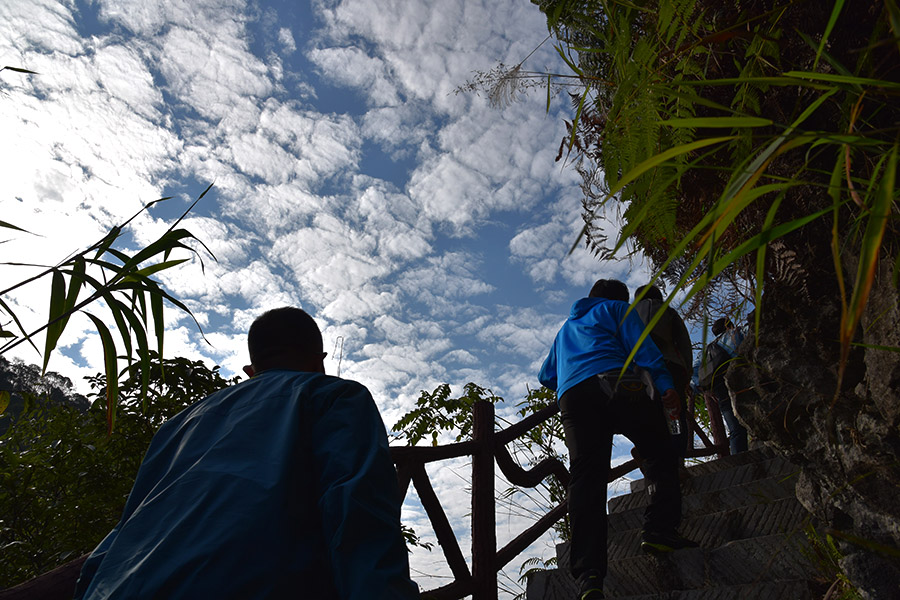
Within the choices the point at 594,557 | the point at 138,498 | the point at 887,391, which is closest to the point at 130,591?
the point at 138,498

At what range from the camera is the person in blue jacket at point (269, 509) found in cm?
106

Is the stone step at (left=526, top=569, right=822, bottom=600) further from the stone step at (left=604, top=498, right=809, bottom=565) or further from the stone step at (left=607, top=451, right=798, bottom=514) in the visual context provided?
the stone step at (left=607, top=451, right=798, bottom=514)

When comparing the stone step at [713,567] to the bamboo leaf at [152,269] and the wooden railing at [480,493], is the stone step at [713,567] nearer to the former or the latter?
the wooden railing at [480,493]

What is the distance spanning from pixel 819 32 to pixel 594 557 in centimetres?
229

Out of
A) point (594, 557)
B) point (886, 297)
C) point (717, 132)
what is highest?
point (717, 132)

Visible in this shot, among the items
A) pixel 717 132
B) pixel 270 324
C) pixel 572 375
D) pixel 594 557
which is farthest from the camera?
pixel 572 375

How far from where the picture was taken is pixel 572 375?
306 cm

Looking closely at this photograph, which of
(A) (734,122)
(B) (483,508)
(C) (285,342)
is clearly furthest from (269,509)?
(B) (483,508)

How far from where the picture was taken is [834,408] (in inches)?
60.9

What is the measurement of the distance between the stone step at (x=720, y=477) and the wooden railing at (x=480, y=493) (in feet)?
1.93

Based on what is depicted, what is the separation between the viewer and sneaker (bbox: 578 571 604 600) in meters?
2.56

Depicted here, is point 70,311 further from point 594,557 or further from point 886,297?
point 594,557

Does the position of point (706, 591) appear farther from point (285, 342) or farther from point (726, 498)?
point (285, 342)

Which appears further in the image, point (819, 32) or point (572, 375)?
point (572, 375)
